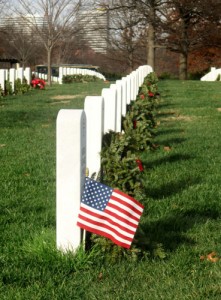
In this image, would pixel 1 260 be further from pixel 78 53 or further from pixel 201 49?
pixel 78 53

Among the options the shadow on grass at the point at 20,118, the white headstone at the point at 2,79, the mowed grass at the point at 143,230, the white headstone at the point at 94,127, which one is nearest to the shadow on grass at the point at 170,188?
the mowed grass at the point at 143,230

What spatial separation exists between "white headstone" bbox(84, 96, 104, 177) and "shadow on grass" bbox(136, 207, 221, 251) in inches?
25.7

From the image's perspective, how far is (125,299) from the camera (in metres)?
3.43

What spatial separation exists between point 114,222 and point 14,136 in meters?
6.73

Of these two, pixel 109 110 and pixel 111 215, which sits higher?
pixel 109 110

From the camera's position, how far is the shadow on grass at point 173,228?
4220mm

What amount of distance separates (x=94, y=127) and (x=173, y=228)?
103 centimetres

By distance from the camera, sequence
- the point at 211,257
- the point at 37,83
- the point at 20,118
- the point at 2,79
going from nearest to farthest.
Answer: the point at 211,257 → the point at 20,118 → the point at 2,79 → the point at 37,83

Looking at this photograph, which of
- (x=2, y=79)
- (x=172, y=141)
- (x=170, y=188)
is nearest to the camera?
(x=170, y=188)

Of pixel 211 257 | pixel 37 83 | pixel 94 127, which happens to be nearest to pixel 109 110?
pixel 94 127

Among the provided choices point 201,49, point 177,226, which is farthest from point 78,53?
point 177,226

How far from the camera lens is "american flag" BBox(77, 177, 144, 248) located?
3871 mm

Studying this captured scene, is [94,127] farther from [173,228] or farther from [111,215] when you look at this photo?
[173,228]

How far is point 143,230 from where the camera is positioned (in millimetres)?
4656
